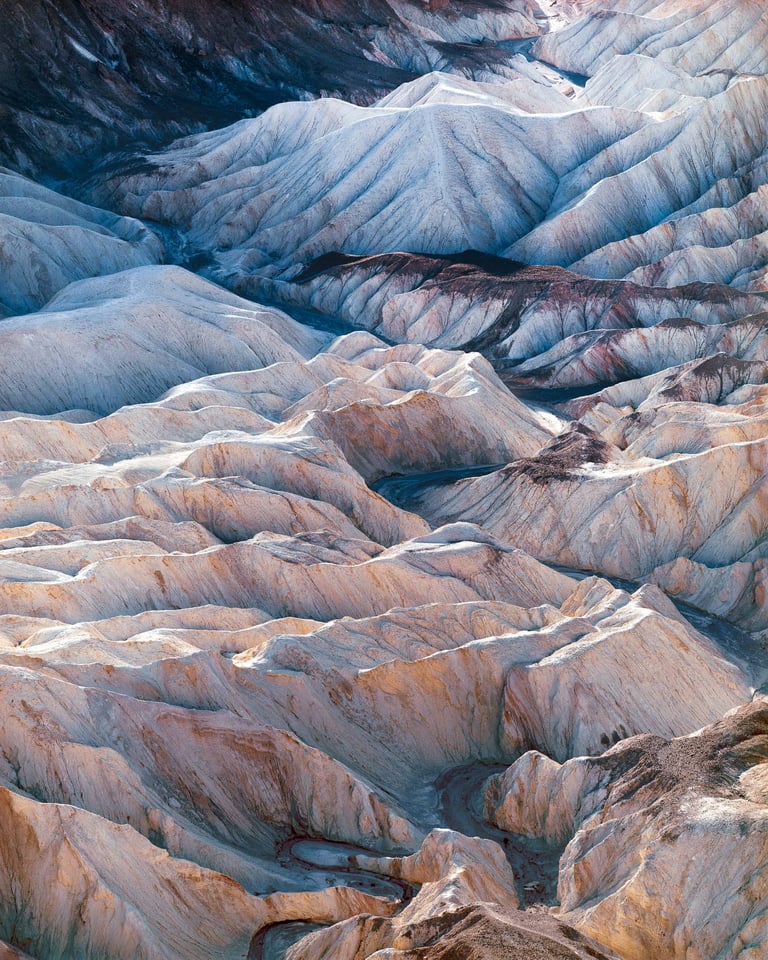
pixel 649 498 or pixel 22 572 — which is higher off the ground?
pixel 22 572

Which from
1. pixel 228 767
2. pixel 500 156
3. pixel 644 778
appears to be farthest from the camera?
pixel 500 156

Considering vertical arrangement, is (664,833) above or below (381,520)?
above

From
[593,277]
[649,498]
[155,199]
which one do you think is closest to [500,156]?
[593,277]

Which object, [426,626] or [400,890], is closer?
[400,890]

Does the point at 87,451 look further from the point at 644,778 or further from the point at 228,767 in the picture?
the point at 644,778

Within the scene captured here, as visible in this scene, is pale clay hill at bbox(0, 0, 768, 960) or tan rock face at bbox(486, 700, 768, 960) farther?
pale clay hill at bbox(0, 0, 768, 960)

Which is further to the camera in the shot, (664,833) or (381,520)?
(381,520)

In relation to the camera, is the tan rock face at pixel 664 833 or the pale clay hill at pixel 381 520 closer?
the tan rock face at pixel 664 833

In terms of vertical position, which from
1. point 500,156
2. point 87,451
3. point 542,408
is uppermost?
point 500,156
